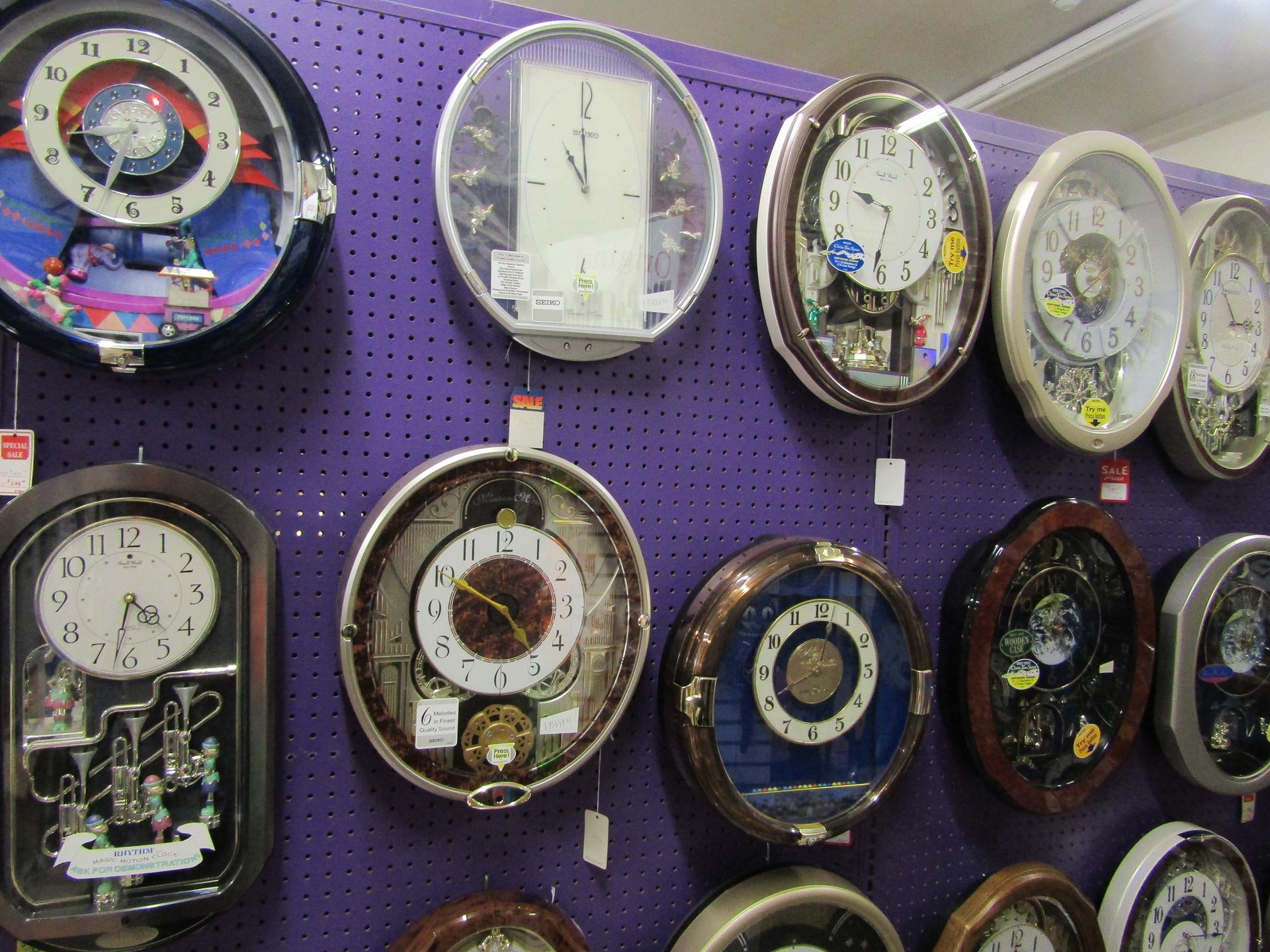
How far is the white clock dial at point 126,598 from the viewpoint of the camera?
86 cm

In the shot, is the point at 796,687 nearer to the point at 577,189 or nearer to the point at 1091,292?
the point at 577,189

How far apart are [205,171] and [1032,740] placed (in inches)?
61.2

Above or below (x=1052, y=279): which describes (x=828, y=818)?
below

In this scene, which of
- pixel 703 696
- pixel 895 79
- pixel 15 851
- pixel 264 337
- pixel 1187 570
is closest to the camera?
pixel 15 851

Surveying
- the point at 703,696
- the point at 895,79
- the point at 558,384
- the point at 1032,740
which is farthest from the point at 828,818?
the point at 895,79

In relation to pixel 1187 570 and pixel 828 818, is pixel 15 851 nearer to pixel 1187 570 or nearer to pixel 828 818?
pixel 828 818

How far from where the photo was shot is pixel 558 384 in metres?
1.14

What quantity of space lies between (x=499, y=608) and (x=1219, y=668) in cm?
147

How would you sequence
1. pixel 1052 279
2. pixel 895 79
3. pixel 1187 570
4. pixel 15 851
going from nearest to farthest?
A: 1. pixel 15 851
2. pixel 895 79
3. pixel 1052 279
4. pixel 1187 570

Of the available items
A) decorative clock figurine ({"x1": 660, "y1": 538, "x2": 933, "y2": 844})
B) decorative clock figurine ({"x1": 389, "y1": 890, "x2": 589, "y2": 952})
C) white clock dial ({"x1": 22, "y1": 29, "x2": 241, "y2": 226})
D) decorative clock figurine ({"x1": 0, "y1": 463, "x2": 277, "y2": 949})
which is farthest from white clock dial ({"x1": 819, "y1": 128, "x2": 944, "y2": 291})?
decorative clock figurine ({"x1": 389, "y1": 890, "x2": 589, "y2": 952})

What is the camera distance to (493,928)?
104 cm

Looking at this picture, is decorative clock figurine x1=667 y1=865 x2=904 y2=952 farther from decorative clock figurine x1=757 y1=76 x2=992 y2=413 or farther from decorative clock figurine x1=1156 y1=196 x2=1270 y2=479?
decorative clock figurine x1=1156 y1=196 x2=1270 y2=479

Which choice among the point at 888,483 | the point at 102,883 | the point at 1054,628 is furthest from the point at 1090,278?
the point at 102,883

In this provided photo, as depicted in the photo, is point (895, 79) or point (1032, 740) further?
point (1032, 740)
